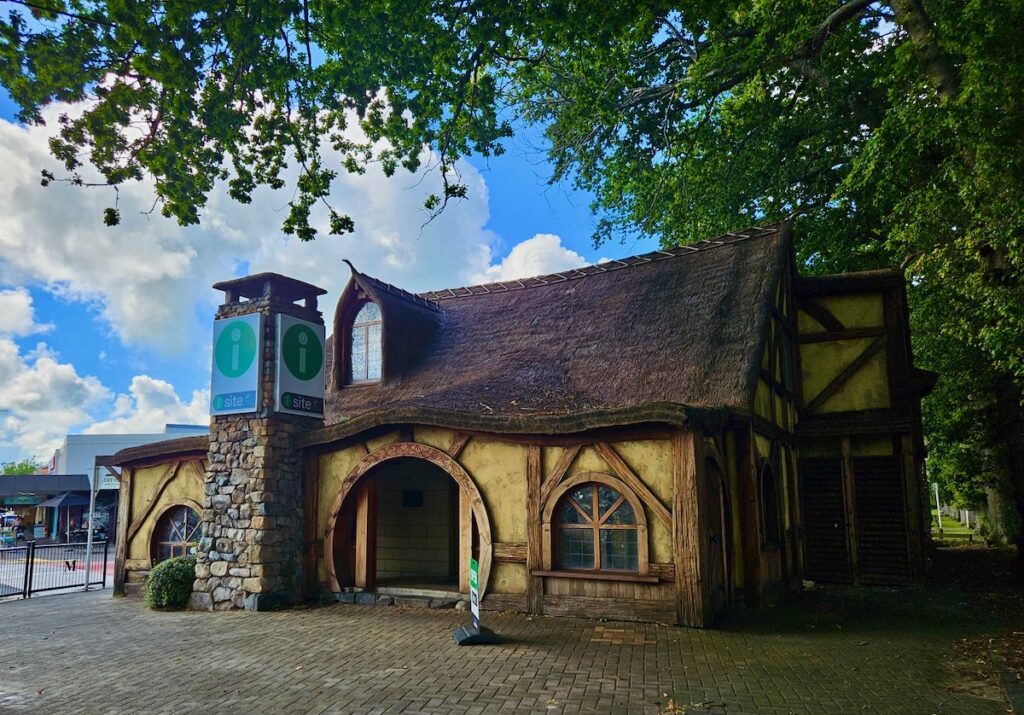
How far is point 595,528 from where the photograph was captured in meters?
9.67

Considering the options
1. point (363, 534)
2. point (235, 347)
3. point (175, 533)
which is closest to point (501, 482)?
point (363, 534)

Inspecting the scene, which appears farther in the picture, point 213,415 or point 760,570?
point 213,415

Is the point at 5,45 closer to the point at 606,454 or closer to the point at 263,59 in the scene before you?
the point at 263,59

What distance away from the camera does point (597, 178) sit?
63.3 ft

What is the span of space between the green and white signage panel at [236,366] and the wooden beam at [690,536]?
693 cm

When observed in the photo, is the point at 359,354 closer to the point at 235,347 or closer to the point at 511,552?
the point at 235,347

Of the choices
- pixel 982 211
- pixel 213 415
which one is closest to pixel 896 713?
pixel 982 211

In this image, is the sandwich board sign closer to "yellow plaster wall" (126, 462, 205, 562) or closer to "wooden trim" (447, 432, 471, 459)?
"wooden trim" (447, 432, 471, 459)

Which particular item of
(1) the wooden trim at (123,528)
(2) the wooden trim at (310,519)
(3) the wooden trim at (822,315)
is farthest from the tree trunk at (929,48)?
(1) the wooden trim at (123,528)

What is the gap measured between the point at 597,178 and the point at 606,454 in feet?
38.2

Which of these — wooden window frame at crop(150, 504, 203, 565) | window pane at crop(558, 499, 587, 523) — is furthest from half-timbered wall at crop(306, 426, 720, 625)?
wooden window frame at crop(150, 504, 203, 565)

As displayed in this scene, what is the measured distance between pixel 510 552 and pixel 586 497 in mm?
1421

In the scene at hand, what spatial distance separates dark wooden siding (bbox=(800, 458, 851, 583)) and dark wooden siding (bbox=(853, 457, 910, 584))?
0.31 meters

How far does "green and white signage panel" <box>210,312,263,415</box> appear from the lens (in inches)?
459
